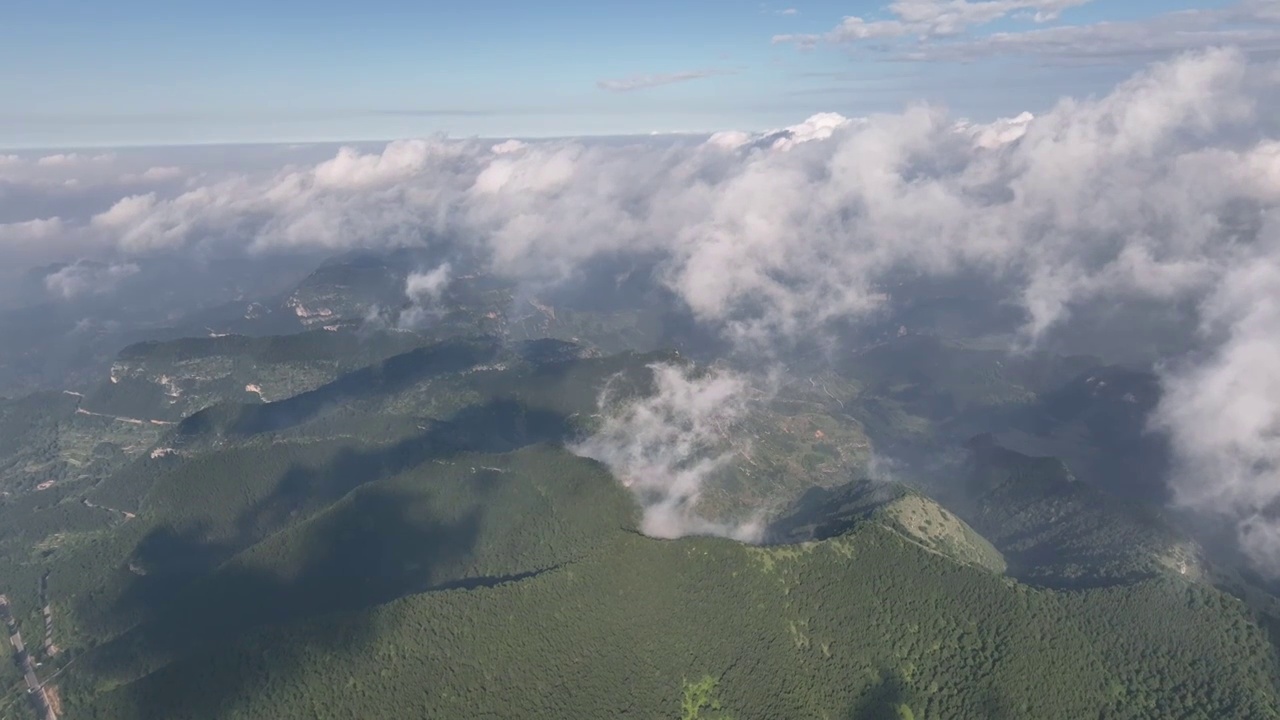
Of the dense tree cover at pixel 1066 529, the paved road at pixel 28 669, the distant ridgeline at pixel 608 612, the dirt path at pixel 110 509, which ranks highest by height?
the distant ridgeline at pixel 608 612

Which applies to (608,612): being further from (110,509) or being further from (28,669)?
(110,509)

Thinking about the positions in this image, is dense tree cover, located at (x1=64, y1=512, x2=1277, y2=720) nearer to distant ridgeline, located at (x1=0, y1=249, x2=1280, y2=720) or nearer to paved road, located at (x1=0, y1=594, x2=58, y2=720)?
distant ridgeline, located at (x1=0, y1=249, x2=1280, y2=720)

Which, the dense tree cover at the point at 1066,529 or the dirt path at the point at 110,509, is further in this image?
the dirt path at the point at 110,509

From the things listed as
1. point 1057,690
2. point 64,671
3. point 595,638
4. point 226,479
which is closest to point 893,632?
point 1057,690

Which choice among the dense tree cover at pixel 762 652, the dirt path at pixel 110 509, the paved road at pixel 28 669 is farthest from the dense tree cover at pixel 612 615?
the dirt path at pixel 110 509

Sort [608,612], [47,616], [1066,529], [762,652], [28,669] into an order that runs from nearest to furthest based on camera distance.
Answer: [762,652]
[608,612]
[28,669]
[47,616]
[1066,529]

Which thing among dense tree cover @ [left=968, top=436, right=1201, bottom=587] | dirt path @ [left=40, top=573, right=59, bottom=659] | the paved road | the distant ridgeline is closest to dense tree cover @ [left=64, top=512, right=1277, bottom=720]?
the distant ridgeline

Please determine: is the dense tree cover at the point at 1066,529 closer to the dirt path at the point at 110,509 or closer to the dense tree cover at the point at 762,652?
the dense tree cover at the point at 762,652

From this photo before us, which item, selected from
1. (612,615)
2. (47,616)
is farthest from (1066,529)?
(47,616)

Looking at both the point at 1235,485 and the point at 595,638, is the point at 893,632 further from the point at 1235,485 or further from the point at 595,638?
the point at 1235,485

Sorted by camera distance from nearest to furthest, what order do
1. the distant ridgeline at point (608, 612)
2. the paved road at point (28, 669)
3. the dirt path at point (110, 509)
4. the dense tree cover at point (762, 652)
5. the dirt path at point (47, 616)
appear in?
1. the dense tree cover at point (762, 652)
2. the distant ridgeline at point (608, 612)
3. the paved road at point (28, 669)
4. the dirt path at point (47, 616)
5. the dirt path at point (110, 509)
